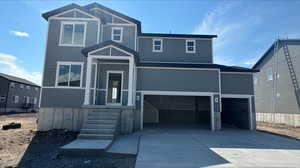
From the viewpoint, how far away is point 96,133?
7.60 metres

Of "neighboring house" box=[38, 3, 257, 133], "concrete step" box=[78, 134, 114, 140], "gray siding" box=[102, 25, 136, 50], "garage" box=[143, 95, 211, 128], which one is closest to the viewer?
"concrete step" box=[78, 134, 114, 140]

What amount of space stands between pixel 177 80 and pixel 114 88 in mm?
4701

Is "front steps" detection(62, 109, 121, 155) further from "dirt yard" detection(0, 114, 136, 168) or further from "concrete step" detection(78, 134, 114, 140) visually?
"dirt yard" detection(0, 114, 136, 168)

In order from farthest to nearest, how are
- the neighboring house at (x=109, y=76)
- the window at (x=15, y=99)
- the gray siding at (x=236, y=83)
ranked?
1. the window at (x=15, y=99)
2. the gray siding at (x=236, y=83)
3. the neighboring house at (x=109, y=76)

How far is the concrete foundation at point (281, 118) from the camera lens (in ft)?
50.2

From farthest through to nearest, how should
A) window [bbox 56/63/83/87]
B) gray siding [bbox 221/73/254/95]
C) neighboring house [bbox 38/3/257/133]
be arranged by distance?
1. gray siding [bbox 221/73/254/95]
2. window [bbox 56/63/83/87]
3. neighboring house [bbox 38/3/257/133]

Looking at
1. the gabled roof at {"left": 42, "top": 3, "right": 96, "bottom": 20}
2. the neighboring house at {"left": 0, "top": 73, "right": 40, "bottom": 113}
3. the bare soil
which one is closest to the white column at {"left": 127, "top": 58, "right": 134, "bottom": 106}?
the gabled roof at {"left": 42, "top": 3, "right": 96, "bottom": 20}

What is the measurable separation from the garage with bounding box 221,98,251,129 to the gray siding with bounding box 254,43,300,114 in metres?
6.36

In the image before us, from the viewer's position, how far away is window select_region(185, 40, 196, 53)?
14062 mm

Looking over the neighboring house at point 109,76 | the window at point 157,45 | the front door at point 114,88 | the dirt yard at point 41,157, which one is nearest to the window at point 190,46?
the window at point 157,45

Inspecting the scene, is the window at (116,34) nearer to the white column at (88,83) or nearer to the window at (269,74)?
the white column at (88,83)

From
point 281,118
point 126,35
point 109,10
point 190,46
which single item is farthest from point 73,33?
point 281,118

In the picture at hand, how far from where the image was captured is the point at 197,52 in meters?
14.0

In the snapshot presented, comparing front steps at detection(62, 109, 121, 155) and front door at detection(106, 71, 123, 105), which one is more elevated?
front door at detection(106, 71, 123, 105)
